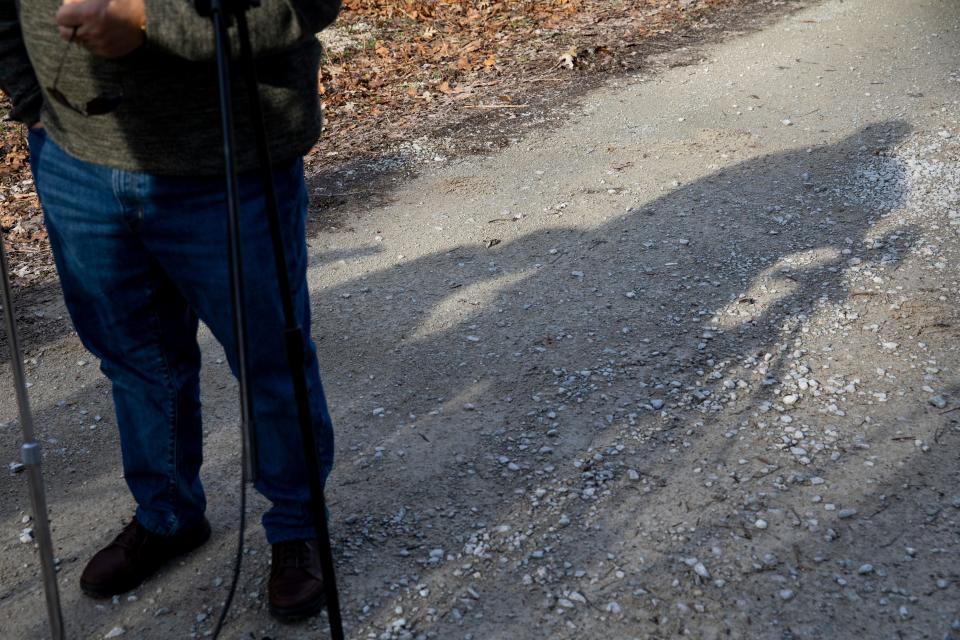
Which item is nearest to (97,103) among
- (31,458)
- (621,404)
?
(31,458)

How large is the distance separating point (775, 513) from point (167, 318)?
180cm

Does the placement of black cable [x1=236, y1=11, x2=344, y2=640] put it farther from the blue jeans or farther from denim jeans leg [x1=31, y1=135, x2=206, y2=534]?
denim jeans leg [x1=31, y1=135, x2=206, y2=534]

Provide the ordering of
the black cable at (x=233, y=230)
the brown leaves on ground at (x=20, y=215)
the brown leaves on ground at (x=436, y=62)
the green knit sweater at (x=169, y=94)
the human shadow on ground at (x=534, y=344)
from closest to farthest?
the black cable at (x=233, y=230)
the green knit sweater at (x=169, y=94)
the human shadow on ground at (x=534, y=344)
the brown leaves on ground at (x=20, y=215)
the brown leaves on ground at (x=436, y=62)

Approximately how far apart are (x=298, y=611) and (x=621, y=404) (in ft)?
4.62

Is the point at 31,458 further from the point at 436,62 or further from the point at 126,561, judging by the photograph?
the point at 436,62

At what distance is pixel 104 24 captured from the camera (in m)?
1.66

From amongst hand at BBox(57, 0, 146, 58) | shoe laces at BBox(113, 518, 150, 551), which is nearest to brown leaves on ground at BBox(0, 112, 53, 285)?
shoe laces at BBox(113, 518, 150, 551)

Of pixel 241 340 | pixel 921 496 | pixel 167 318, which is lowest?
pixel 921 496

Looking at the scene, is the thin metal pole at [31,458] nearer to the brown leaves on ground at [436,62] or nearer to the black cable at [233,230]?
the black cable at [233,230]

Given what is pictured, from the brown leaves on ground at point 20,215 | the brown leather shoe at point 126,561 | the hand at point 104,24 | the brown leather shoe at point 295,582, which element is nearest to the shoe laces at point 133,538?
the brown leather shoe at point 126,561

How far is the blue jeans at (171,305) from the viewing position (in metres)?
2.05

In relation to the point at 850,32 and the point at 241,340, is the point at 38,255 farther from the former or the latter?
the point at 850,32

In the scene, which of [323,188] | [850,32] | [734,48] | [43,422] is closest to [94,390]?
[43,422]

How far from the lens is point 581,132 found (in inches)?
229
